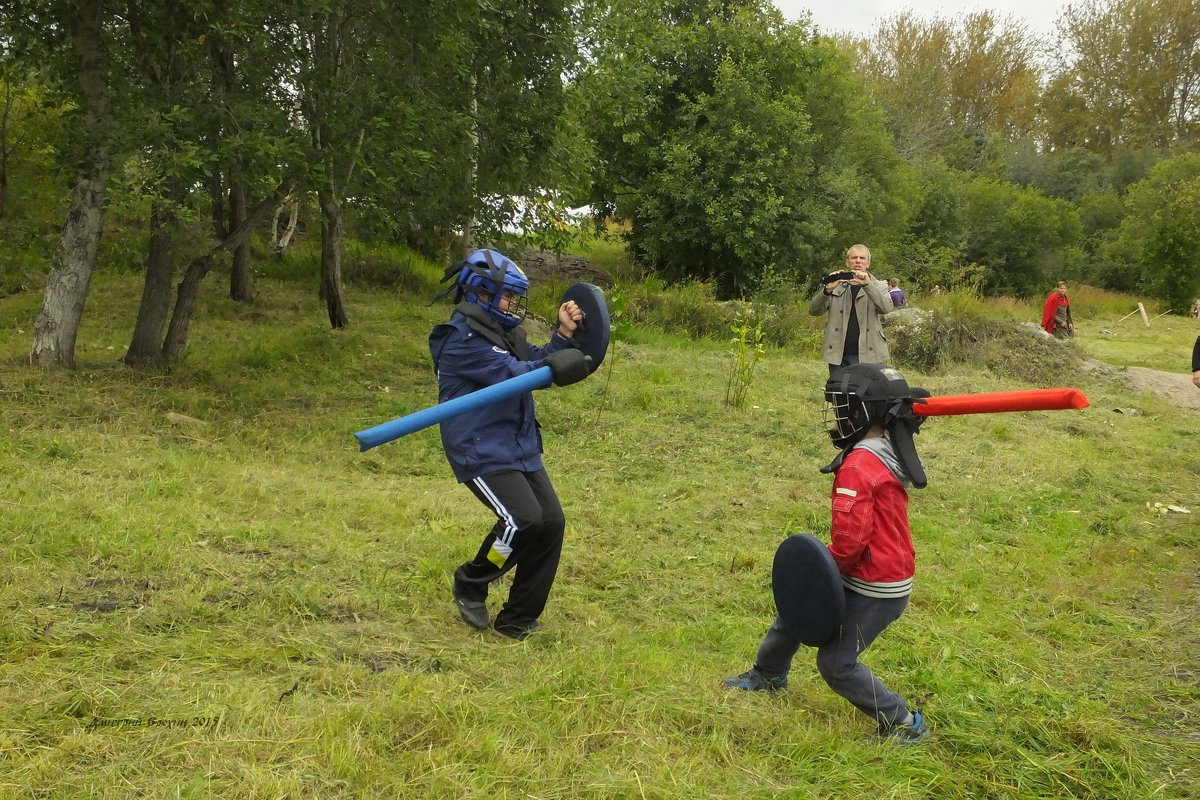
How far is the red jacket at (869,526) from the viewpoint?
144 inches

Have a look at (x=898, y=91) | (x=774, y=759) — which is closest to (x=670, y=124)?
(x=774, y=759)

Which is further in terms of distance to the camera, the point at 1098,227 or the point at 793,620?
the point at 1098,227

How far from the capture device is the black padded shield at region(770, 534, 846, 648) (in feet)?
11.8

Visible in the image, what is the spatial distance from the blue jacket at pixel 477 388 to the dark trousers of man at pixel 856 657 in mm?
1603

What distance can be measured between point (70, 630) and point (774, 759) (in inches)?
119

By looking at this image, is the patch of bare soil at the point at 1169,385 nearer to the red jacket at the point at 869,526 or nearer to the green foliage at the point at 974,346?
the green foliage at the point at 974,346

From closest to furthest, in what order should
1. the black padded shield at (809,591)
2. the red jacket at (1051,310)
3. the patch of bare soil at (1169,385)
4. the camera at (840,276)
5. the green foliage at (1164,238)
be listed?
the black padded shield at (809,591)
the camera at (840,276)
the patch of bare soil at (1169,385)
the red jacket at (1051,310)
the green foliage at (1164,238)

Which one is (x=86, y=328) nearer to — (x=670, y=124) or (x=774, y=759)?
(x=774, y=759)

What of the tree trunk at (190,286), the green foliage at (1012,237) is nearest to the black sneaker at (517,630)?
the tree trunk at (190,286)

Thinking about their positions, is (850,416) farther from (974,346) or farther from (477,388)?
(974,346)

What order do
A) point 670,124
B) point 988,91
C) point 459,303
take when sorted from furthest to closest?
point 988,91
point 670,124
point 459,303

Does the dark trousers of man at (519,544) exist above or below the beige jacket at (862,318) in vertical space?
below

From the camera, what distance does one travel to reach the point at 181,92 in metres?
9.42

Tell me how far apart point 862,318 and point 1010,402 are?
469cm
